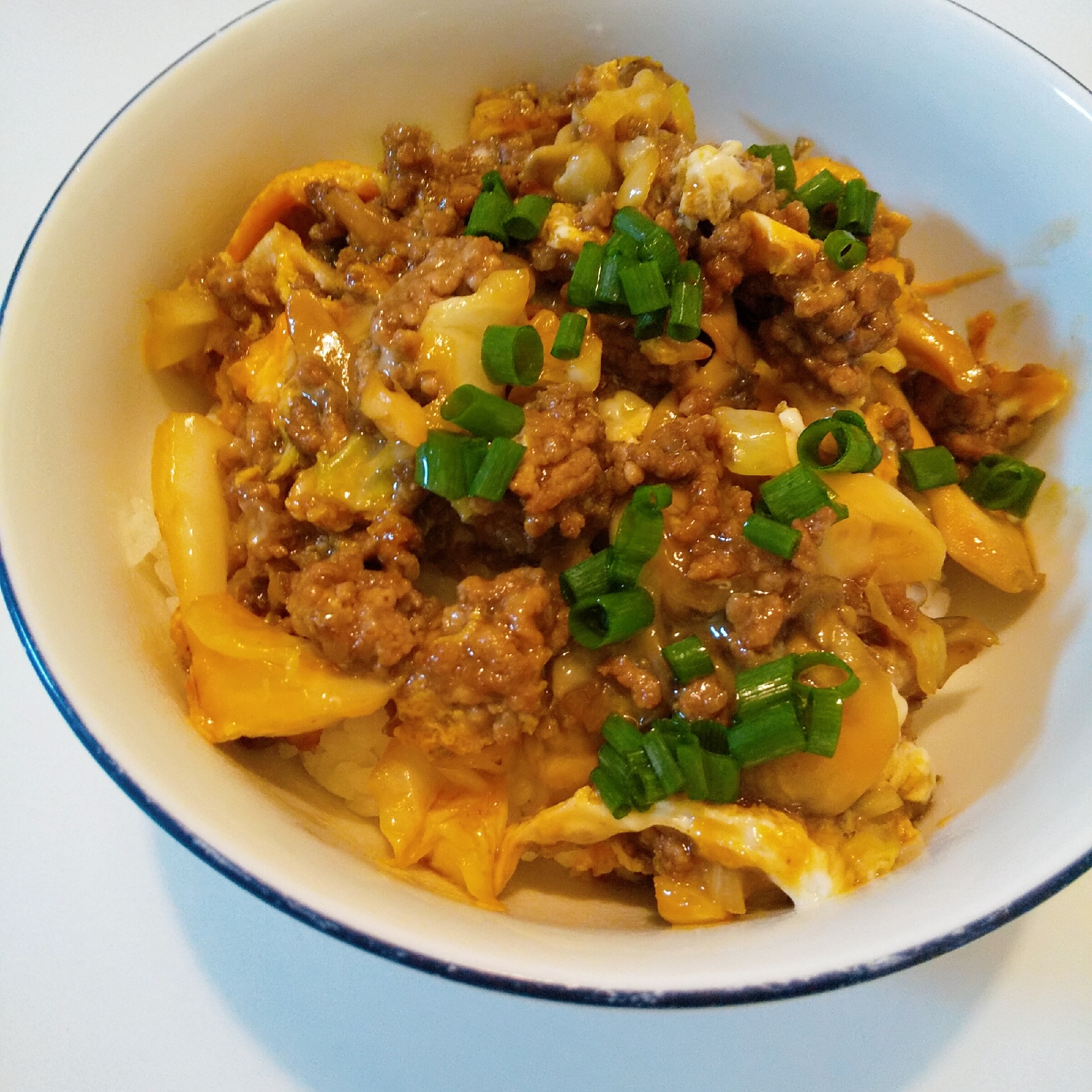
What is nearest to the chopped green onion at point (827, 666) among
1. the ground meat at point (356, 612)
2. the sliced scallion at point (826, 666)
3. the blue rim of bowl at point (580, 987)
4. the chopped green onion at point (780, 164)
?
the sliced scallion at point (826, 666)

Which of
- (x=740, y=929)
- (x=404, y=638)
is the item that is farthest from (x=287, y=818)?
(x=740, y=929)

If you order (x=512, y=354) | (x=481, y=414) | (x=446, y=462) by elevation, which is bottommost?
(x=446, y=462)

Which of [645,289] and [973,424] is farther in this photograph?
[973,424]

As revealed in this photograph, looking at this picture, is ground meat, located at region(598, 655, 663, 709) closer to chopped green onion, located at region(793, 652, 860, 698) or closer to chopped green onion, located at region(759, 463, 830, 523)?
chopped green onion, located at region(793, 652, 860, 698)

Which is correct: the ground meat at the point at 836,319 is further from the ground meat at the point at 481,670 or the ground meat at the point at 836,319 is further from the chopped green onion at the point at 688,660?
the ground meat at the point at 481,670

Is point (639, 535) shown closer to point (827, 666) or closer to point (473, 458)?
point (473, 458)

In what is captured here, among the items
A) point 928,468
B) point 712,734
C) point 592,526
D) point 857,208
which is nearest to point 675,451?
point 592,526

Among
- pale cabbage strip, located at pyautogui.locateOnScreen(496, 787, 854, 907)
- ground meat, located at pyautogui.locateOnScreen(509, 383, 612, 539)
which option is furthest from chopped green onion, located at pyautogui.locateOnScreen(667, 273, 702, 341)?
pale cabbage strip, located at pyautogui.locateOnScreen(496, 787, 854, 907)
